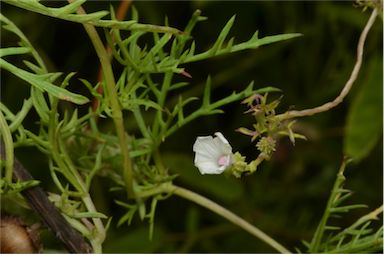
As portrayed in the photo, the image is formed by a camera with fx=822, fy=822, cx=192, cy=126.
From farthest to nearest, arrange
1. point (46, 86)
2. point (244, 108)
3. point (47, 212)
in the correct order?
1. point (244, 108)
2. point (47, 212)
3. point (46, 86)

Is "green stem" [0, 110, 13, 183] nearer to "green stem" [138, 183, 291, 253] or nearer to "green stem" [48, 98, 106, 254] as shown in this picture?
"green stem" [48, 98, 106, 254]

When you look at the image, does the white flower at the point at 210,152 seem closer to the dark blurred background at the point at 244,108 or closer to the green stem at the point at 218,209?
the green stem at the point at 218,209

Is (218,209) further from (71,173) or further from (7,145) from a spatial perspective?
(7,145)

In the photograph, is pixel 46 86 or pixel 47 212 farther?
Result: pixel 47 212

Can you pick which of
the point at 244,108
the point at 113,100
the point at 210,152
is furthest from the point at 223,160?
the point at 244,108

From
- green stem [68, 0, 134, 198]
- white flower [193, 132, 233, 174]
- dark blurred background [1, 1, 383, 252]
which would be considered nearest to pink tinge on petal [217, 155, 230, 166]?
white flower [193, 132, 233, 174]

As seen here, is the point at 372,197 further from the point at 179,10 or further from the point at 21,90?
the point at 21,90
